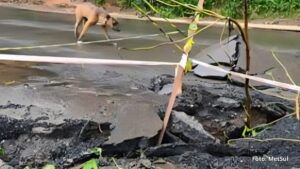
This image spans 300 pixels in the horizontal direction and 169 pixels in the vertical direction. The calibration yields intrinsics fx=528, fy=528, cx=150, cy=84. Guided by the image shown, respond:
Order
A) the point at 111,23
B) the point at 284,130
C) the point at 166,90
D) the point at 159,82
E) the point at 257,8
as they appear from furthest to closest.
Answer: the point at 257,8, the point at 111,23, the point at 159,82, the point at 166,90, the point at 284,130

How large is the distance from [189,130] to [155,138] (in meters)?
0.36

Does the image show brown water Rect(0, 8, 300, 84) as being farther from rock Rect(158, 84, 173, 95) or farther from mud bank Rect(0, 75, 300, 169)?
mud bank Rect(0, 75, 300, 169)

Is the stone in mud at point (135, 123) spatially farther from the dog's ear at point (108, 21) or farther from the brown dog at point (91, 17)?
the dog's ear at point (108, 21)

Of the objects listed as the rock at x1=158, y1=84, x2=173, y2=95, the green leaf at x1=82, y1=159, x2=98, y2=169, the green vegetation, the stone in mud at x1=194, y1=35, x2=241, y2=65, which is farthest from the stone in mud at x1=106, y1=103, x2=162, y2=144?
the green vegetation

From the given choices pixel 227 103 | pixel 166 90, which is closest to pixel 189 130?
pixel 227 103

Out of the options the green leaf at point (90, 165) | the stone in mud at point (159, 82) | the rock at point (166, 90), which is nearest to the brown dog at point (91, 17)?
the stone in mud at point (159, 82)

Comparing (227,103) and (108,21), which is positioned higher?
(227,103)

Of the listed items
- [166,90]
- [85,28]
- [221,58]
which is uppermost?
[221,58]

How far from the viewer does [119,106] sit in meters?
5.28

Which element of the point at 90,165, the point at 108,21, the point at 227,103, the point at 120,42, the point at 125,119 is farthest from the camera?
the point at 108,21

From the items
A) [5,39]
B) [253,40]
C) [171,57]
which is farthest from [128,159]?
[253,40]

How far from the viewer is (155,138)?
4.45m

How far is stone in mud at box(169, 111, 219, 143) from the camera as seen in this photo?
4.59 m

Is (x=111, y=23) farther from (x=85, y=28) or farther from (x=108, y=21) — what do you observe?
(x=85, y=28)
